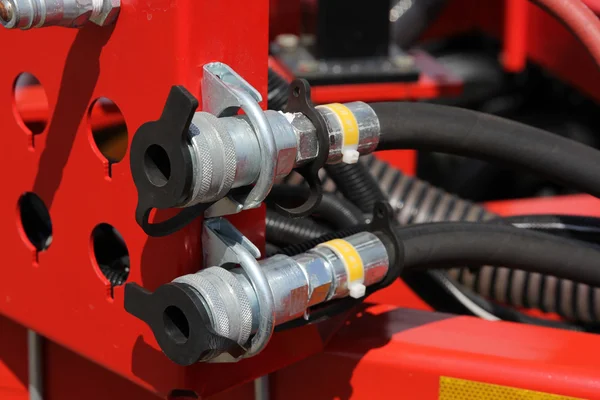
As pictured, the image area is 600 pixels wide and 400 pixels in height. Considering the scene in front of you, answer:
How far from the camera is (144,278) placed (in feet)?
2.54

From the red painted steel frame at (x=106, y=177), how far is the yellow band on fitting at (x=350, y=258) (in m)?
0.07

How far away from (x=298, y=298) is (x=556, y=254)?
32 centimetres

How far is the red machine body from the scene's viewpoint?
0.72 metres

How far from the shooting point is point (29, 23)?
717 millimetres

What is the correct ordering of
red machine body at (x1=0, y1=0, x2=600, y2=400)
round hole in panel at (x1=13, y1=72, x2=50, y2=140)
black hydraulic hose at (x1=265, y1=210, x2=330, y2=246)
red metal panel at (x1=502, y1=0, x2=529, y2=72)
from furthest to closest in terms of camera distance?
red metal panel at (x1=502, y1=0, x2=529, y2=72) → round hole in panel at (x1=13, y1=72, x2=50, y2=140) → black hydraulic hose at (x1=265, y1=210, x2=330, y2=246) → red machine body at (x1=0, y1=0, x2=600, y2=400)

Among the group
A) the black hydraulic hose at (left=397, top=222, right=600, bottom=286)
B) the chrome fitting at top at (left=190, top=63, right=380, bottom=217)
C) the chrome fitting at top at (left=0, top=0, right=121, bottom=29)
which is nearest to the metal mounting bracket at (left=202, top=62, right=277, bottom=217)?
the chrome fitting at top at (left=190, top=63, right=380, bottom=217)

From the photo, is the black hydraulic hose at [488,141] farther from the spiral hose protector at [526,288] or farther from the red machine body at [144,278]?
the spiral hose protector at [526,288]

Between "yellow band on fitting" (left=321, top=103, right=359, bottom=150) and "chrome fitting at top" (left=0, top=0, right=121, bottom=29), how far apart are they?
0.20 m

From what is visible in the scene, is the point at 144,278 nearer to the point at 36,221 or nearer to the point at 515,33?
the point at 36,221

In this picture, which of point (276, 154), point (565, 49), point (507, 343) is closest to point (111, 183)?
point (276, 154)

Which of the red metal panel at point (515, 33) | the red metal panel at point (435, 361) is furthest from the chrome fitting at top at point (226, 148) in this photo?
the red metal panel at point (515, 33)

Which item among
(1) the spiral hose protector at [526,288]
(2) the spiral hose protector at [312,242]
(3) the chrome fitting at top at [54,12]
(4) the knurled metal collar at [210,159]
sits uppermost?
(3) the chrome fitting at top at [54,12]

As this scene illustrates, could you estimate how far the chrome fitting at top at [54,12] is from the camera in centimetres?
71

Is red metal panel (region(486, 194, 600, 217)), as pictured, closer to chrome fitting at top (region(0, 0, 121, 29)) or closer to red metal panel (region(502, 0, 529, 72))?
red metal panel (region(502, 0, 529, 72))
